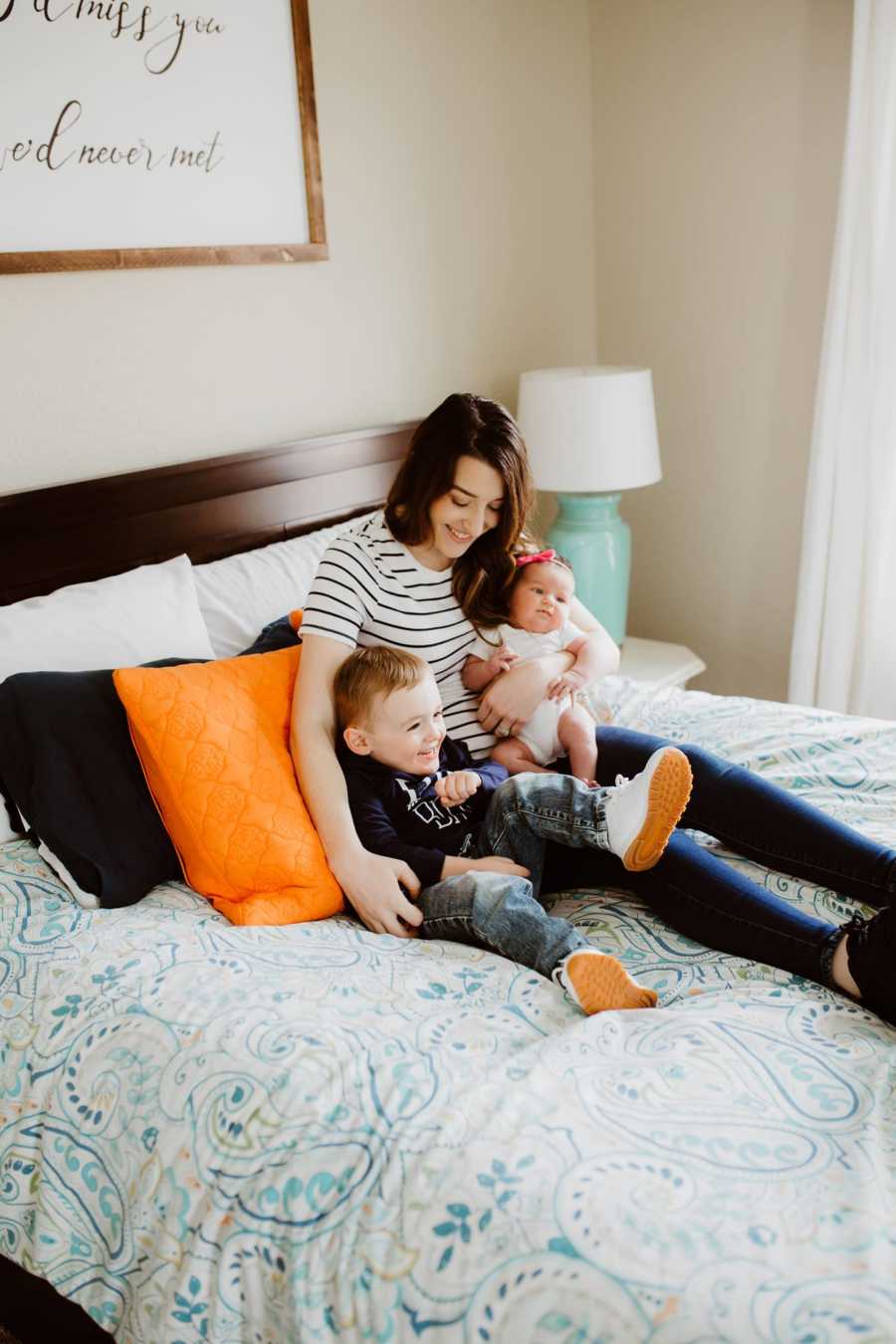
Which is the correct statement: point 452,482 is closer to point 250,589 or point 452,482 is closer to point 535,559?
point 535,559

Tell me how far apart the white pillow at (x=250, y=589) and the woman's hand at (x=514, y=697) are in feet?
1.67

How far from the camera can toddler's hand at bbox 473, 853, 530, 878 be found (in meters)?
1.52

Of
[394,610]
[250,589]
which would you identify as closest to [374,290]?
[250,589]

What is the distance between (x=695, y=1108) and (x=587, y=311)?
2661 millimetres

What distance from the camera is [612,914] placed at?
1.56 m

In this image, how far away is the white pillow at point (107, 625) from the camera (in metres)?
1.73

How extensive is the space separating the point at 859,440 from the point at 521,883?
1753mm

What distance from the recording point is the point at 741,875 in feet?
4.85

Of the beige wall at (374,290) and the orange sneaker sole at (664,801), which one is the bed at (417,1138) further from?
the beige wall at (374,290)

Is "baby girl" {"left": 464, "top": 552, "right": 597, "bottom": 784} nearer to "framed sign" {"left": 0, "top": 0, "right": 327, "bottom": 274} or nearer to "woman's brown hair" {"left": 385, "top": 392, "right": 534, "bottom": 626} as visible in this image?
"woman's brown hair" {"left": 385, "top": 392, "right": 534, "bottom": 626}

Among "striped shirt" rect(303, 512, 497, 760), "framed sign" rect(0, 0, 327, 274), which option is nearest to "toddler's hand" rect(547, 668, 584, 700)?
"striped shirt" rect(303, 512, 497, 760)

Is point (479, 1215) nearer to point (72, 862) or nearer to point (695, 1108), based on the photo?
point (695, 1108)

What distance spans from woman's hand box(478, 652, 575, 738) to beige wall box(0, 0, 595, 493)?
0.90m

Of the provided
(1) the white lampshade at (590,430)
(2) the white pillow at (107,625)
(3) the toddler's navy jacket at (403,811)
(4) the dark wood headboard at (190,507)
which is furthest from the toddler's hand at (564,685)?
(1) the white lampshade at (590,430)
